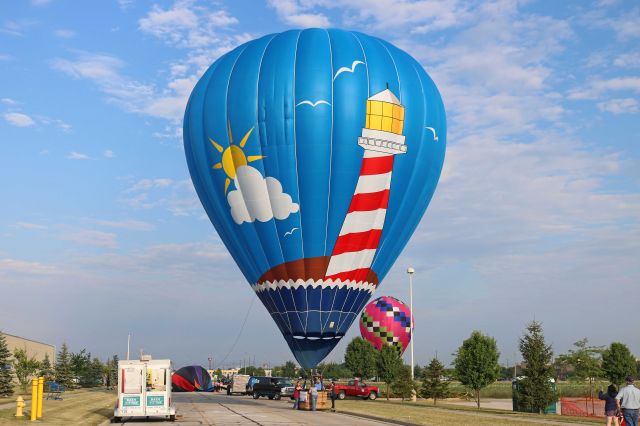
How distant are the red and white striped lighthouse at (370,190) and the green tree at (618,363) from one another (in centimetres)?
2953

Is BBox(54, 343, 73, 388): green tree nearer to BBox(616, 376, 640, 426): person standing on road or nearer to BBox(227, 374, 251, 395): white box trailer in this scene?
BBox(227, 374, 251, 395): white box trailer

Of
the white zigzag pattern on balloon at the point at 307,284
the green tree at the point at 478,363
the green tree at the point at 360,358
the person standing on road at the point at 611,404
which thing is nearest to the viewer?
the person standing on road at the point at 611,404

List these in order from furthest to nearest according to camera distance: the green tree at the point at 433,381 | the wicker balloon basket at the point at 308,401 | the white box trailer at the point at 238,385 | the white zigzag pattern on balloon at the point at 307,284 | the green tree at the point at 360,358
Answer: the green tree at the point at 360,358 < the white box trailer at the point at 238,385 < the green tree at the point at 433,381 < the wicker balloon basket at the point at 308,401 < the white zigzag pattern on balloon at the point at 307,284

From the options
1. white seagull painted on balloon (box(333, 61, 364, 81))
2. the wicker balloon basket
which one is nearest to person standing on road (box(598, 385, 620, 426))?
white seagull painted on balloon (box(333, 61, 364, 81))

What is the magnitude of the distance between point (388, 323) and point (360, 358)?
1498 centimetres

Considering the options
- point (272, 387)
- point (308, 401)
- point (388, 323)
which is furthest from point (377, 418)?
point (388, 323)

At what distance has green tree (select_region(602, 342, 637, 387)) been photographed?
58219 mm

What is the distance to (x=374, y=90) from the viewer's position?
3825cm

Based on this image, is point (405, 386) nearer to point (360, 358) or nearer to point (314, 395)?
point (314, 395)

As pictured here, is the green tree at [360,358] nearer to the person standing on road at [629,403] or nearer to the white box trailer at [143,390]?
the white box trailer at [143,390]

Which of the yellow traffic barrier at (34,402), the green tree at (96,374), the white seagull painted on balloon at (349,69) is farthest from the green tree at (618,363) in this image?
the green tree at (96,374)

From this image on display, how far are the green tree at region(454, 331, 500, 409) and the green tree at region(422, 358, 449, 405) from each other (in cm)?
772

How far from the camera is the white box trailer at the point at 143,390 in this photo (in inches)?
1228

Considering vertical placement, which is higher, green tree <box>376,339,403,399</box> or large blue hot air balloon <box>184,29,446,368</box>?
large blue hot air balloon <box>184,29,446,368</box>
